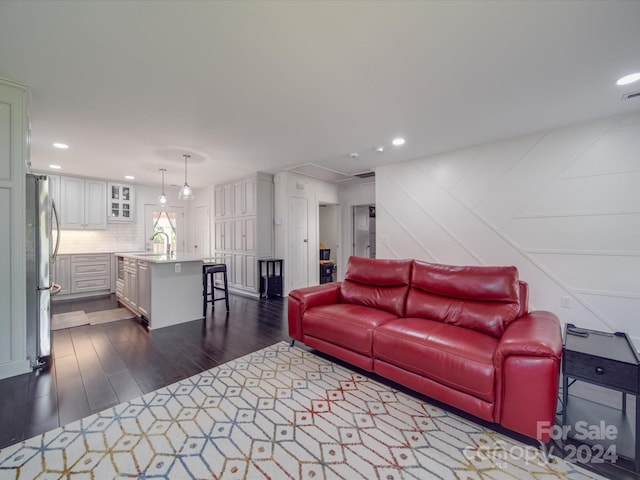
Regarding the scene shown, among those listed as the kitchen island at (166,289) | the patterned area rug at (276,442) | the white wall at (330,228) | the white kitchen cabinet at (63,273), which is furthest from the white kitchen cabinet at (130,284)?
the white wall at (330,228)

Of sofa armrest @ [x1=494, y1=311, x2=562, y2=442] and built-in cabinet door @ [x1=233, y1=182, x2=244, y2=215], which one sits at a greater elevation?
built-in cabinet door @ [x1=233, y1=182, x2=244, y2=215]

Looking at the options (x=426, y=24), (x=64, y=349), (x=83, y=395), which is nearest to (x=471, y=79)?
(x=426, y=24)

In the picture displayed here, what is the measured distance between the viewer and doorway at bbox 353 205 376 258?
695cm

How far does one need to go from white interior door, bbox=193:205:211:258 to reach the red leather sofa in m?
4.89

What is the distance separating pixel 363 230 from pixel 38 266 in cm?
602

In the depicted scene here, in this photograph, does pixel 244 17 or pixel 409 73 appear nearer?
pixel 244 17

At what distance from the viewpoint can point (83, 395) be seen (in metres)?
2.11

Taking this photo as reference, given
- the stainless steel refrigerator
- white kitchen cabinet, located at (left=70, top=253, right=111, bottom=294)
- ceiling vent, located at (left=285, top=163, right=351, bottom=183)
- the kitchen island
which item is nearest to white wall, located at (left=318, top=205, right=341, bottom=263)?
ceiling vent, located at (left=285, top=163, right=351, bottom=183)

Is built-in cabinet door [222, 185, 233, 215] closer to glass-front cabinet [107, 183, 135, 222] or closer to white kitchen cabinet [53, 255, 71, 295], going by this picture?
glass-front cabinet [107, 183, 135, 222]

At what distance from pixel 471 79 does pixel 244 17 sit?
1.89 meters

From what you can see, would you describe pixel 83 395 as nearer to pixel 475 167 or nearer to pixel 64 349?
pixel 64 349

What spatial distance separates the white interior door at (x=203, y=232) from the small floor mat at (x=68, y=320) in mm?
2956

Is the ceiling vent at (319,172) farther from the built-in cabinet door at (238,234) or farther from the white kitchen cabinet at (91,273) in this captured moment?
the white kitchen cabinet at (91,273)

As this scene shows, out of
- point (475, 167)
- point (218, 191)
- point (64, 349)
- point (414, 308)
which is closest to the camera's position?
point (414, 308)
